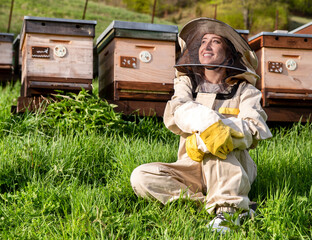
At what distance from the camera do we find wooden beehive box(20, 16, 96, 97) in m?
4.75

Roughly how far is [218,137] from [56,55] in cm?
264

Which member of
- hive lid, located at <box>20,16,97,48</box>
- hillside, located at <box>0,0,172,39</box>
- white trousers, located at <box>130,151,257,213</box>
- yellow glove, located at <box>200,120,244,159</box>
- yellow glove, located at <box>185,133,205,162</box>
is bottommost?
white trousers, located at <box>130,151,257,213</box>

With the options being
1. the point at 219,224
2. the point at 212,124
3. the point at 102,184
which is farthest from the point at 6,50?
the point at 219,224

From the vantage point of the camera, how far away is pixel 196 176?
Answer: 10.3ft

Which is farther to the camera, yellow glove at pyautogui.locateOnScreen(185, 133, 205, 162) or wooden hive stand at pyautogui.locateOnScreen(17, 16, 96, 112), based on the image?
wooden hive stand at pyautogui.locateOnScreen(17, 16, 96, 112)

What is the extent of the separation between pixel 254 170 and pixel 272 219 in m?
0.46

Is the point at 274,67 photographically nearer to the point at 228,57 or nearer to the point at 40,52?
the point at 228,57

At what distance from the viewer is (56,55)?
4797 mm

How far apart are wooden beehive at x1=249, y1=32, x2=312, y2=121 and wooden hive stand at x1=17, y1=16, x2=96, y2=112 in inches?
73.1

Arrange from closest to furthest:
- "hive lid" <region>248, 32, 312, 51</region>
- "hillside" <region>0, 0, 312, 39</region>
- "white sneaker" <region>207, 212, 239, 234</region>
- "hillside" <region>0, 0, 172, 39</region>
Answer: "white sneaker" <region>207, 212, 239, 234</region> < "hive lid" <region>248, 32, 312, 51</region> < "hillside" <region>0, 0, 172, 39</region> < "hillside" <region>0, 0, 312, 39</region>

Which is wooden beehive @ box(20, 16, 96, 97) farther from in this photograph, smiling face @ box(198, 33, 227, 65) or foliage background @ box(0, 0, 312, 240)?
smiling face @ box(198, 33, 227, 65)

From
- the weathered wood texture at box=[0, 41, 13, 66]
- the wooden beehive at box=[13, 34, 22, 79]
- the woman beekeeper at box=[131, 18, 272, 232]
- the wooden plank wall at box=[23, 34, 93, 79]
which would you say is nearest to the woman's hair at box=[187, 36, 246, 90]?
the woman beekeeper at box=[131, 18, 272, 232]

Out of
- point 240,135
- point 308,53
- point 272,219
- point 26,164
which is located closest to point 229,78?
point 240,135

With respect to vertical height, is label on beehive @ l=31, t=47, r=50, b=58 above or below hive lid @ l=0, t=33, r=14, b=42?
below
